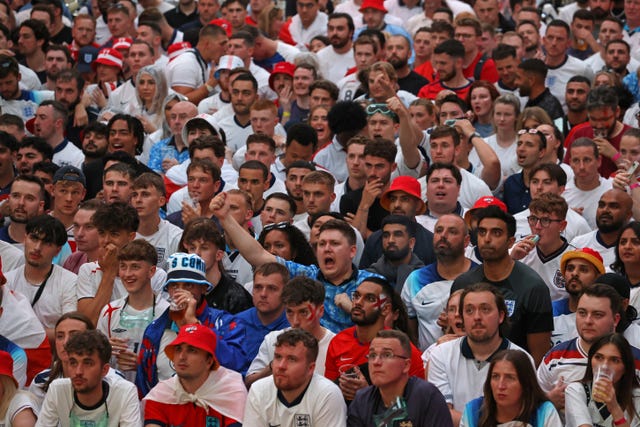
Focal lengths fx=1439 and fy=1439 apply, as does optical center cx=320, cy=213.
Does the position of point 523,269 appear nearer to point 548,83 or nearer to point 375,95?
point 375,95

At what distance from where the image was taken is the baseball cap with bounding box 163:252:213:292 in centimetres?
1032

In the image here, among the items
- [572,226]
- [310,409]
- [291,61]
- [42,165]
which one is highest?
[291,61]

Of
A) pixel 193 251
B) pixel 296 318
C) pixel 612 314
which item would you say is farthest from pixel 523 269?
pixel 193 251

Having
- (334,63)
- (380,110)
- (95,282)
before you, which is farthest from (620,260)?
(334,63)

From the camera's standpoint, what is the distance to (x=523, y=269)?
10.6 m

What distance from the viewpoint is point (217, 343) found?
32.8ft

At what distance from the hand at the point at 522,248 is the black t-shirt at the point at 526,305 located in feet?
2.07

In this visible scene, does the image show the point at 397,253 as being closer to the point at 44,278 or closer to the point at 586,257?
the point at 586,257

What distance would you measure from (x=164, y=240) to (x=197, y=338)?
106 inches

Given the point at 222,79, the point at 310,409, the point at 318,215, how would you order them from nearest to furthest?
the point at 310,409 < the point at 318,215 < the point at 222,79

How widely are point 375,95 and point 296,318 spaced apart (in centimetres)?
514

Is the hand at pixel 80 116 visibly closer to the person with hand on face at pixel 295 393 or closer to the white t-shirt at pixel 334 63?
the white t-shirt at pixel 334 63

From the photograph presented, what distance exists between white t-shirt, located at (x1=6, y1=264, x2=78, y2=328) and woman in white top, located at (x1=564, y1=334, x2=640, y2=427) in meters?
4.12

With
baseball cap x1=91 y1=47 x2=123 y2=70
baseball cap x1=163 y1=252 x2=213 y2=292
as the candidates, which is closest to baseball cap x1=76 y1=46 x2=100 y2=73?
baseball cap x1=91 y1=47 x2=123 y2=70
